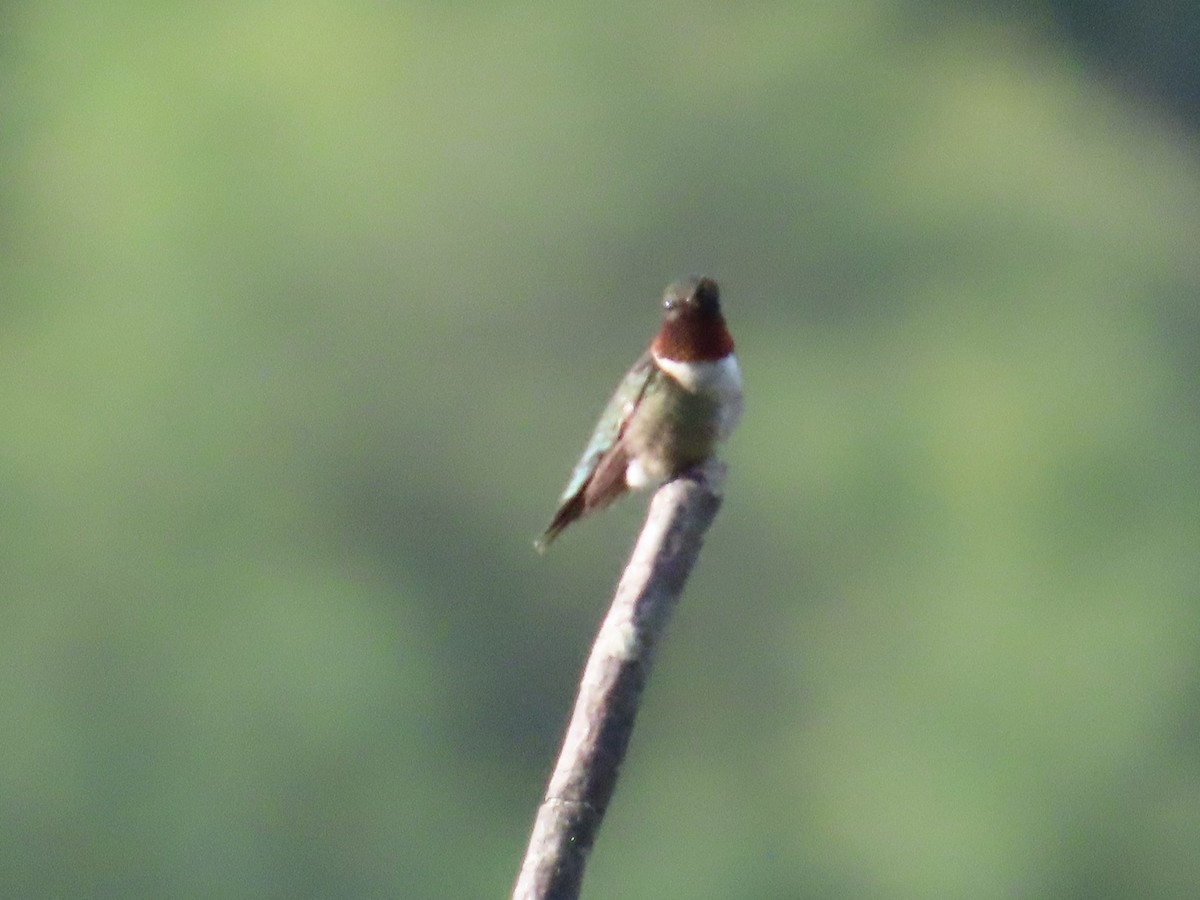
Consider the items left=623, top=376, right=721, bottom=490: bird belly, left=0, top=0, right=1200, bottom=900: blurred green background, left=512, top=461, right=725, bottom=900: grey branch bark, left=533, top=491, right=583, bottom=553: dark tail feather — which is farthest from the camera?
left=0, top=0, right=1200, bottom=900: blurred green background

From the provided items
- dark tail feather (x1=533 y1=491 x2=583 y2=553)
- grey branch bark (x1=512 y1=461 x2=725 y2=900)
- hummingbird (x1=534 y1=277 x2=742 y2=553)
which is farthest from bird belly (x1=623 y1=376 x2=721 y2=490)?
grey branch bark (x1=512 y1=461 x2=725 y2=900)

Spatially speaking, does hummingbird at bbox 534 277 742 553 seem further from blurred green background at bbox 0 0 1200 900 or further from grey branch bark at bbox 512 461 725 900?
blurred green background at bbox 0 0 1200 900

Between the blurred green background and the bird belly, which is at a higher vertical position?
the blurred green background

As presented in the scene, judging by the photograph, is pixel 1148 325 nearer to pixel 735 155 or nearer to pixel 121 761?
pixel 735 155

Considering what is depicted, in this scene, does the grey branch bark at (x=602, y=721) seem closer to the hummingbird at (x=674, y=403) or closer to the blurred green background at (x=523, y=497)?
the hummingbird at (x=674, y=403)

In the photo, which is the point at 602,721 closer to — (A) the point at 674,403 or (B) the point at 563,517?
(A) the point at 674,403

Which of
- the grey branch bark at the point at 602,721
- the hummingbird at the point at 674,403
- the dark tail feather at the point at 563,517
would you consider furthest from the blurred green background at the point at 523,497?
the grey branch bark at the point at 602,721

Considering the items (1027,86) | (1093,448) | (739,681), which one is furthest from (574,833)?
(1027,86)
